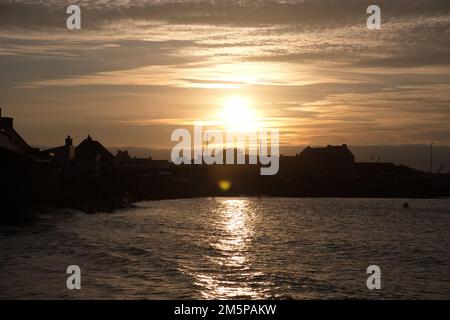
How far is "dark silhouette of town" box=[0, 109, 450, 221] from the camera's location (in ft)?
185

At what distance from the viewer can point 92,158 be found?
110 m

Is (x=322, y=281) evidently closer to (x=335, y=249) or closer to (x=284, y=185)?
(x=335, y=249)

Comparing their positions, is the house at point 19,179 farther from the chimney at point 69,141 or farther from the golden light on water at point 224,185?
the golden light on water at point 224,185

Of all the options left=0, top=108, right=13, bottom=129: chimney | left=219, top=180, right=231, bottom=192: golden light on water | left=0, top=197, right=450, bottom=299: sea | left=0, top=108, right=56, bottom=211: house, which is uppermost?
left=0, top=108, right=13, bottom=129: chimney

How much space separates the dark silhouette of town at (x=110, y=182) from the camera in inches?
2222

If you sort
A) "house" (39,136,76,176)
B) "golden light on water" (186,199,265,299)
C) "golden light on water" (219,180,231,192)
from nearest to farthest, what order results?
"golden light on water" (186,199,265,299) → "house" (39,136,76,176) → "golden light on water" (219,180,231,192)

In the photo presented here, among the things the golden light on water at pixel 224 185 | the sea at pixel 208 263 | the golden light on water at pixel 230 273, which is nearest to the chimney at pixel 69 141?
the sea at pixel 208 263

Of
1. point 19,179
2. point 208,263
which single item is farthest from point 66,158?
point 208,263

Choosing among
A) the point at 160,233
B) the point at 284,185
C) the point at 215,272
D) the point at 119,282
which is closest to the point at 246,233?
the point at 160,233

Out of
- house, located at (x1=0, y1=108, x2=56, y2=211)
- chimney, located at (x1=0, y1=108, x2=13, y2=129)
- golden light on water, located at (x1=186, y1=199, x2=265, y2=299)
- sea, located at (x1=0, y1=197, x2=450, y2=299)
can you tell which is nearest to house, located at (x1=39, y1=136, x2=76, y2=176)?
chimney, located at (x1=0, y1=108, x2=13, y2=129)

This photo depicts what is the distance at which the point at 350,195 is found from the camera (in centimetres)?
18650

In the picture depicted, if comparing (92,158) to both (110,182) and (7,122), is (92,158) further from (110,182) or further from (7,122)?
(7,122)

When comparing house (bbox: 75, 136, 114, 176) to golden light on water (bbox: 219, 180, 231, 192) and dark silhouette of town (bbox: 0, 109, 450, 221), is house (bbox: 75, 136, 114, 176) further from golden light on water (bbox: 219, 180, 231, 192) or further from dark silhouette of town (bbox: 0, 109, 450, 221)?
golden light on water (bbox: 219, 180, 231, 192)

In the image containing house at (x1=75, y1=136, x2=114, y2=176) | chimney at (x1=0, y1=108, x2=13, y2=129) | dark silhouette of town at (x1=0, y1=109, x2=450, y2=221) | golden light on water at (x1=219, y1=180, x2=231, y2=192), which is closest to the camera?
dark silhouette of town at (x1=0, y1=109, x2=450, y2=221)
